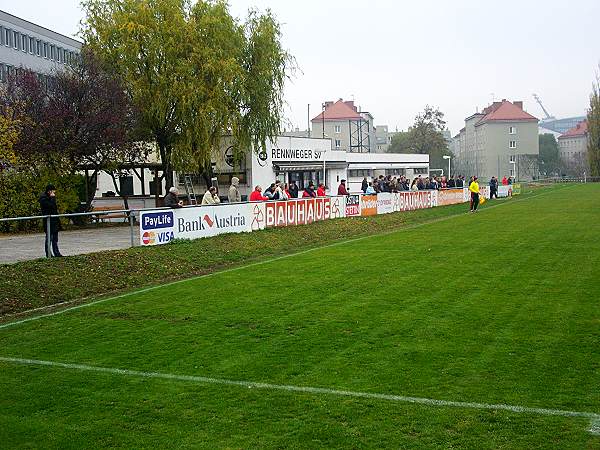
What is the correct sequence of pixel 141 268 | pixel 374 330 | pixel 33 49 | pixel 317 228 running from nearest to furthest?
pixel 374 330 < pixel 141 268 < pixel 317 228 < pixel 33 49

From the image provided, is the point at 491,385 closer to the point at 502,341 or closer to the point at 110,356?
the point at 502,341

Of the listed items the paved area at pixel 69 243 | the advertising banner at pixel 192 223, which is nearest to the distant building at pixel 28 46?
the paved area at pixel 69 243

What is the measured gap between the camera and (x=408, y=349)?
9641 millimetres

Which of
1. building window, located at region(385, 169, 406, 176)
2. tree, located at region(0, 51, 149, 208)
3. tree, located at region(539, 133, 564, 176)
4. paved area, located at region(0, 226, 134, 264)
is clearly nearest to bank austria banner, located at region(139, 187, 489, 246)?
paved area, located at region(0, 226, 134, 264)

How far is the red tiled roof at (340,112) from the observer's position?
113 m

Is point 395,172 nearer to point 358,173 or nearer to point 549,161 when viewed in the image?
point 358,173

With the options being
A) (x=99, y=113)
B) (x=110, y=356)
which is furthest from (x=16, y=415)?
(x=99, y=113)

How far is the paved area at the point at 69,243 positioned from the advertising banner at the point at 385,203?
15.6m

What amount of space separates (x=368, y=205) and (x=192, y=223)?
15561 mm

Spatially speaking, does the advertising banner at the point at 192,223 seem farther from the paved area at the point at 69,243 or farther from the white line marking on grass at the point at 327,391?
the white line marking on grass at the point at 327,391

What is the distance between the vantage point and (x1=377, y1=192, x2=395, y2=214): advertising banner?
37938 mm

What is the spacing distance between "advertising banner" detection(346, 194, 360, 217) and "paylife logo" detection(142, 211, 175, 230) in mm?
14325

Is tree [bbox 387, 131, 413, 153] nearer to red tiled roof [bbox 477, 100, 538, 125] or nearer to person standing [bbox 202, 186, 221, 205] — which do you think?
red tiled roof [bbox 477, 100, 538, 125]

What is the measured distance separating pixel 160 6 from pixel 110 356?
2746cm
